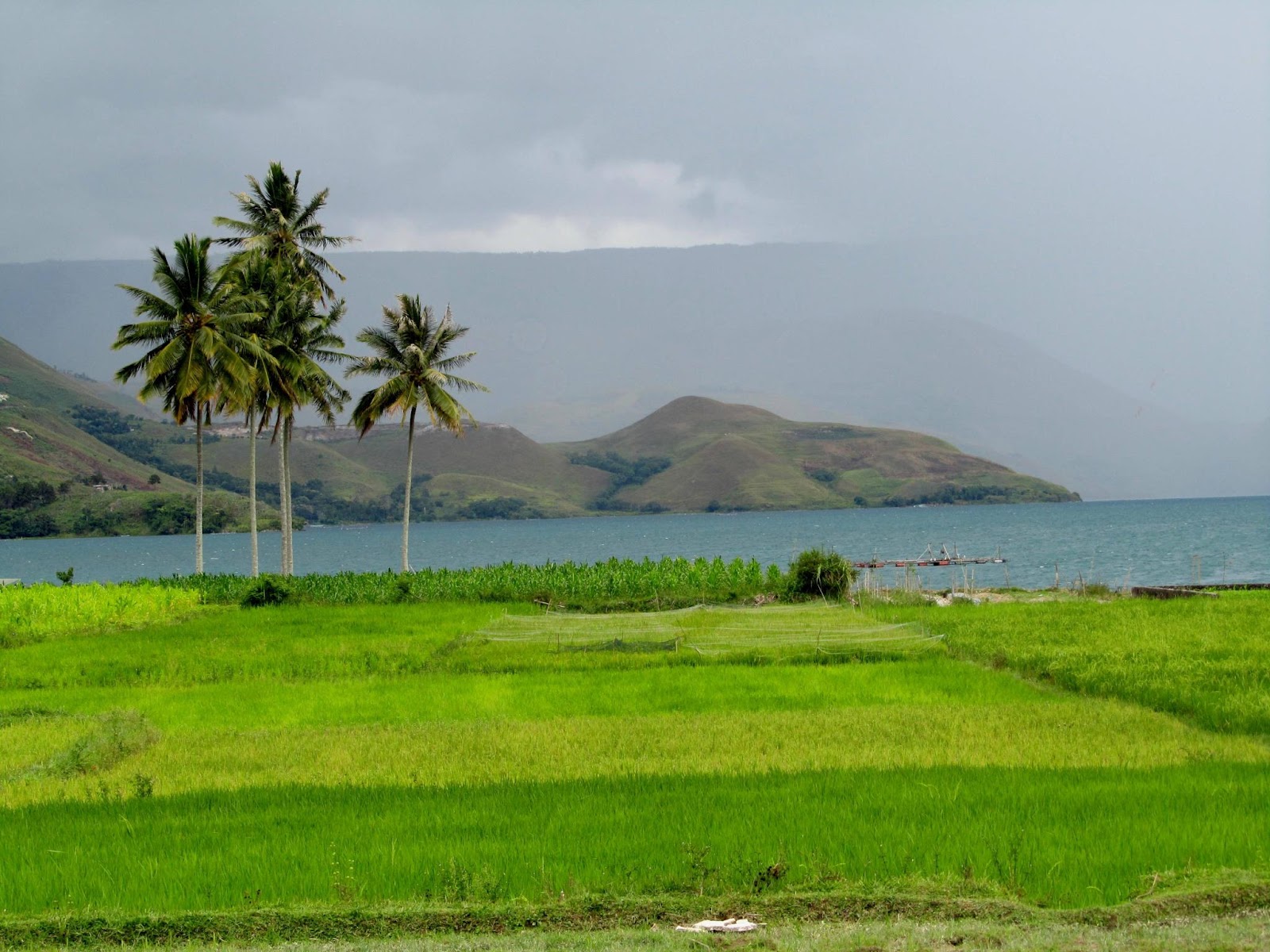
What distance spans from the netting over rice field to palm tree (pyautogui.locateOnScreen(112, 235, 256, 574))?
1738 cm

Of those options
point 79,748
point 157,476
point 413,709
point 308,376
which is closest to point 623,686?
point 413,709

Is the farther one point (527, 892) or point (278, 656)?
point (278, 656)

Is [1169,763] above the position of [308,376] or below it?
below

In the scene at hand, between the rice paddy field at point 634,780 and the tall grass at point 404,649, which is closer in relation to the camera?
the rice paddy field at point 634,780

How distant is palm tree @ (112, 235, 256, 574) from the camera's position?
41.1 m

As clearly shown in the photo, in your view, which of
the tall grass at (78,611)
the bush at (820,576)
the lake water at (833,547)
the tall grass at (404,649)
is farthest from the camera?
the lake water at (833,547)

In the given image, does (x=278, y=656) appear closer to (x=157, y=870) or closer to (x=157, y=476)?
(x=157, y=870)

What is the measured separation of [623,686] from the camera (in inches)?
810

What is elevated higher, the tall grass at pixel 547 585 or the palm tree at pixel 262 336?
the palm tree at pixel 262 336

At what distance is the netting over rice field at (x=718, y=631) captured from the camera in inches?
986

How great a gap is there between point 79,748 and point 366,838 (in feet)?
23.6

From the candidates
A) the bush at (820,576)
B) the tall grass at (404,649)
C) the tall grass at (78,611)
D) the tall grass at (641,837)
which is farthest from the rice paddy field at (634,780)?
the bush at (820,576)

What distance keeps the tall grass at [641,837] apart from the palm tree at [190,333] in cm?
3261

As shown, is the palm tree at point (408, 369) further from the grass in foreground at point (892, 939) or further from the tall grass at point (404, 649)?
the grass in foreground at point (892, 939)
